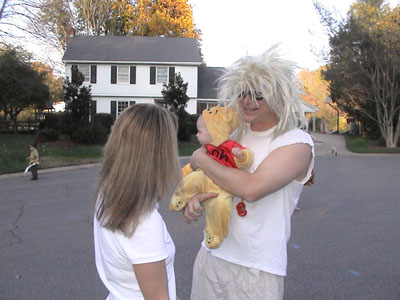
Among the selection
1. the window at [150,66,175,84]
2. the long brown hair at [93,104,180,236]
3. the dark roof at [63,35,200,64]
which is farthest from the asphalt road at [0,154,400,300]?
the dark roof at [63,35,200,64]

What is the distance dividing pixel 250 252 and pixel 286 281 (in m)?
2.36

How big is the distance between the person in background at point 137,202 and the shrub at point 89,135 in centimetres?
2145

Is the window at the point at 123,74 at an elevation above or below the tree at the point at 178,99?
above

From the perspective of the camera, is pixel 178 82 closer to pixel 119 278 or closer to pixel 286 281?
pixel 286 281

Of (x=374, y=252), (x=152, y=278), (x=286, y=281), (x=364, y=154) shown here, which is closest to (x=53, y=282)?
(x=286, y=281)

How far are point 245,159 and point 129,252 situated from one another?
80 cm

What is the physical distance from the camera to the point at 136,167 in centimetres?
164

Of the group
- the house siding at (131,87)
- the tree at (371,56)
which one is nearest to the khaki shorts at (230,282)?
the tree at (371,56)

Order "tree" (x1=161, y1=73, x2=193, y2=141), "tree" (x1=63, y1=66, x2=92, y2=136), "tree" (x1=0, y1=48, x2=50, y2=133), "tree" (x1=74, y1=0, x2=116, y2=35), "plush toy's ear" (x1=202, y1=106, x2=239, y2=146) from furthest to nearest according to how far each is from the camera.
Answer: "tree" (x1=74, y1=0, x2=116, y2=35)
"tree" (x1=0, y1=48, x2=50, y2=133)
"tree" (x1=161, y1=73, x2=193, y2=141)
"tree" (x1=63, y1=66, x2=92, y2=136)
"plush toy's ear" (x1=202, y1=106, x2=239, y2=146)

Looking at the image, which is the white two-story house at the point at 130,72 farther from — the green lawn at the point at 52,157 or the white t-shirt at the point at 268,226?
the white t-shirt at the point at 268,226

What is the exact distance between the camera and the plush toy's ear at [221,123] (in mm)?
2234

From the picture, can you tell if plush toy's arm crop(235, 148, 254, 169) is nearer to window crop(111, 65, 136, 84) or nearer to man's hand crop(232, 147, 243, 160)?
man's hand crop(232, 147, 243, 160)

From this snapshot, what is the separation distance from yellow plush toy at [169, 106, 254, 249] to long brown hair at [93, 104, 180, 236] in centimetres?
47

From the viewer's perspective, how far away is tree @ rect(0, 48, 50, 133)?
28688 mm
